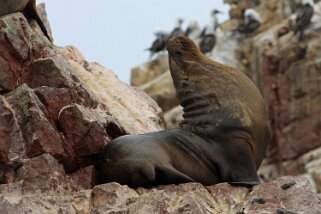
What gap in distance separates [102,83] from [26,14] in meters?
1.16

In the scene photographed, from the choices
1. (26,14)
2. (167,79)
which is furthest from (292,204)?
(167,79)

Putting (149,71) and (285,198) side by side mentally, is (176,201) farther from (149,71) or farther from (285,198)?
(149,71)

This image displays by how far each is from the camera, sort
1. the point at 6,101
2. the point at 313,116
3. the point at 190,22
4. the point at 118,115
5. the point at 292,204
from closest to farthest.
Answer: the point at 292,204
the point at 6,101
the point at 118,115
the point at 313,116
the point at 190,22

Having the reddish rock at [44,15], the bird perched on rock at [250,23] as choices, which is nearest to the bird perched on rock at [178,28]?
the bird perched on rock at [250,23]

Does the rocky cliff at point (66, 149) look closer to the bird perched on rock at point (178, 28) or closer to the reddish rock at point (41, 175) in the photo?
the reddish rock at point (41, 175)

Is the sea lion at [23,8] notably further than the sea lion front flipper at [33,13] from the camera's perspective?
No

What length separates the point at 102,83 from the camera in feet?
33.3

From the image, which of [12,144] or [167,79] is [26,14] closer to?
[12,144]

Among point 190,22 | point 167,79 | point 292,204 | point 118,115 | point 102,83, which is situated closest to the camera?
point 292,204

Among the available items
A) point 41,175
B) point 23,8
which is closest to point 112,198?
point 41,175

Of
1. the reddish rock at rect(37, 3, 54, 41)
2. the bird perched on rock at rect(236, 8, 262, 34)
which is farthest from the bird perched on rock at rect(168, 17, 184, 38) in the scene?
the reddish rock at rect(37, 3, 54, 41)

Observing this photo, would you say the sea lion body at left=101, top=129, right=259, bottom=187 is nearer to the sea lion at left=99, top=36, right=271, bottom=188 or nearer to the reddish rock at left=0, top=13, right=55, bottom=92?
the sea lion at left=99, top=36, right=271, bottom=188

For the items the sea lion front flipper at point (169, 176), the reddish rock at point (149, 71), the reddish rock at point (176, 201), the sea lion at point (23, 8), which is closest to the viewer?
the reddish rock at point (176, 201)

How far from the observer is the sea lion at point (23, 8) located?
8.80 m
